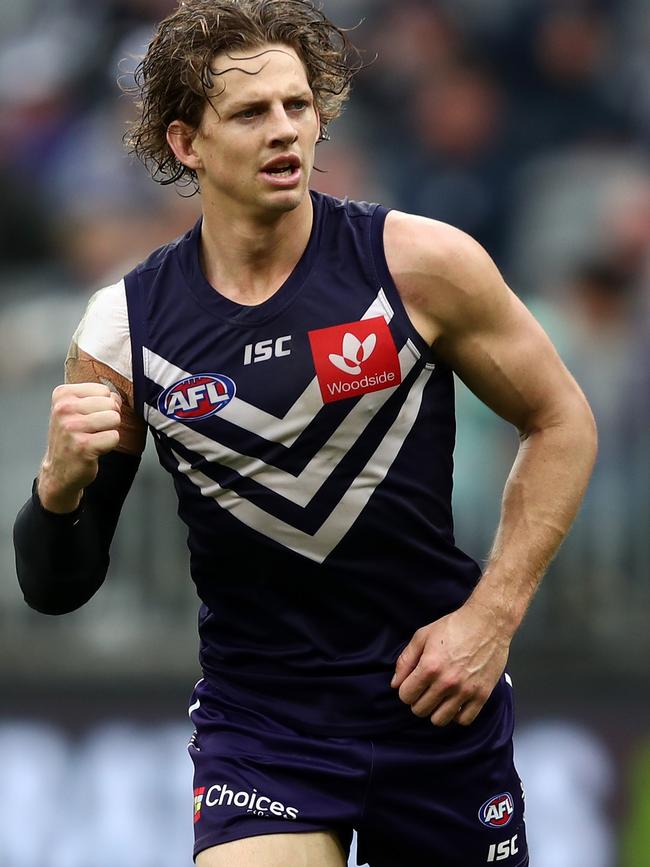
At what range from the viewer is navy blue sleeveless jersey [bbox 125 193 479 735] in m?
3.95

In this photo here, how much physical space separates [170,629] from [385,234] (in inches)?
156

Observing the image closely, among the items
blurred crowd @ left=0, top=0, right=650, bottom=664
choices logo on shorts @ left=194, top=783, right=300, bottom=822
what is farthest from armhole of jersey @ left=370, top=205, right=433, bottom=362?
blurred crowd @ left=0, top=0, right=650, bottom=664

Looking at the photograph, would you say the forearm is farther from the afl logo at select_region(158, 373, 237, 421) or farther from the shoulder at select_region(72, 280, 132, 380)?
the shoulder at select_region(72, 280, 132, 380)

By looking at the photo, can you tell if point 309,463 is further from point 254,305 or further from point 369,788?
point 369,788

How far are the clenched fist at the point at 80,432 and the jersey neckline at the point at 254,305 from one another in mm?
351

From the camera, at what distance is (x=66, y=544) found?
4078mm

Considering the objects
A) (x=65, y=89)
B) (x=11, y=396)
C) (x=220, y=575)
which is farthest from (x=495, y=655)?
(x=65, y=89)

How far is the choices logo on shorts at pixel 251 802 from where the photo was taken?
12.9 feet

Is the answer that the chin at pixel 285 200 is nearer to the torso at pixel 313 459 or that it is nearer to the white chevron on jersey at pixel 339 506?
the torso at pixel 313 459

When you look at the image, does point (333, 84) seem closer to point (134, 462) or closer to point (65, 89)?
point (134, 462)

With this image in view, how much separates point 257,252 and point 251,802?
1352 mm

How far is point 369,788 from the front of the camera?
4023 mm

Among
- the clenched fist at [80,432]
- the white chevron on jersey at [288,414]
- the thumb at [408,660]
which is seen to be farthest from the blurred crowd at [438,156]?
the clenched fist at [80,432]

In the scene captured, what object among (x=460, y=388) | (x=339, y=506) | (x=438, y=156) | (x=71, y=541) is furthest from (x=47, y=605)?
(x=438, y=156)
